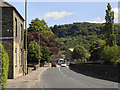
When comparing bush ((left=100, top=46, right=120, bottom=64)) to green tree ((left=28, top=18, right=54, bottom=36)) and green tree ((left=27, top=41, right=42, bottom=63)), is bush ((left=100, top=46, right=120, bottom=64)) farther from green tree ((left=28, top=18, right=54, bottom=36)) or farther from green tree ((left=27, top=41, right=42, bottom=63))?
green tree ((left=28, top=18, right=54, bottom=36))

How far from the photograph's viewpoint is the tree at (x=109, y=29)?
175 ft

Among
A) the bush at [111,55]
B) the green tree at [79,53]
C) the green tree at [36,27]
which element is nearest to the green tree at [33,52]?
the bush at [111,55]

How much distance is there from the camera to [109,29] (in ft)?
178

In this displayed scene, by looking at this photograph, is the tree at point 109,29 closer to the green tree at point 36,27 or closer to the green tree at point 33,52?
the green tree at point 33,52

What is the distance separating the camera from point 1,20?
23.3 meters

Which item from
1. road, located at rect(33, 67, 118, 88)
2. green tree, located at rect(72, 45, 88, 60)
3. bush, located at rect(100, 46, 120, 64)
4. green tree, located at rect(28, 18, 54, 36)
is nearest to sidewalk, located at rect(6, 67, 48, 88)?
road, located at rect(33, 67, 118, 88)

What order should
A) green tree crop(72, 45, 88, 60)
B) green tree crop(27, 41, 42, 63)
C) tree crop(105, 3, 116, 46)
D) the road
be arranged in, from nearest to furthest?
the road < tree crop(105, 3, 116, 46) < green tree crop(27, 41, 42, 63) < green tree crop(72, 45, 88, 60)

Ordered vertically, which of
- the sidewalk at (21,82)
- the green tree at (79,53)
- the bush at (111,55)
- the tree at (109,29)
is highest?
the tree at (109,29)

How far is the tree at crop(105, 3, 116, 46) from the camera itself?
175 ft

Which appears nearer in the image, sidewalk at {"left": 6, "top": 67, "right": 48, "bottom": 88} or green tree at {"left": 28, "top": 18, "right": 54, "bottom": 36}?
sidewalk at {"left": 6, "top": 67, "right": 48, "bottom": 88}

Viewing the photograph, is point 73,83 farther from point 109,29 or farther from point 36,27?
point 36,27

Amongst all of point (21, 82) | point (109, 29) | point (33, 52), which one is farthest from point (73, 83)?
point (33, 52)

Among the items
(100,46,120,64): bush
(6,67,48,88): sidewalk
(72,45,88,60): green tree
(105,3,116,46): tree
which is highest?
(105,3,116,46): tree

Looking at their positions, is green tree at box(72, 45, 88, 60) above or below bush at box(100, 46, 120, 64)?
below
